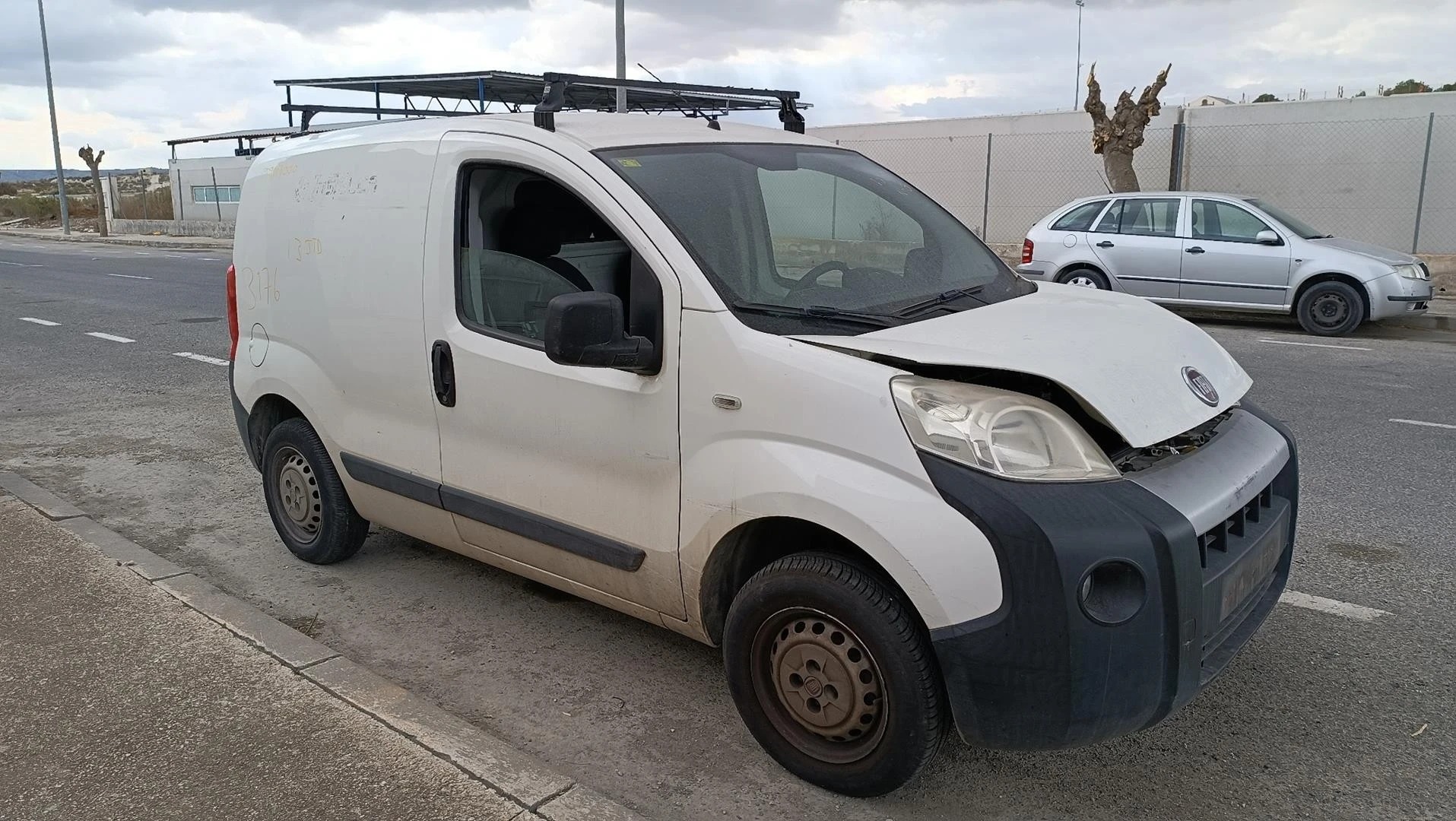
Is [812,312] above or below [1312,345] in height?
above

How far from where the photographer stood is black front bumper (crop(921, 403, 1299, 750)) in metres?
2.52

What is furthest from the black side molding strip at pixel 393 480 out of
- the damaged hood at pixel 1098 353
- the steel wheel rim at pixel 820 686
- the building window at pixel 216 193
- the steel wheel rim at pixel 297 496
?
the building window at pixel 216 193

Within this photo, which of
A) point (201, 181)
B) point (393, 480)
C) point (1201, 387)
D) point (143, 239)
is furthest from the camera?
point (201, 181)

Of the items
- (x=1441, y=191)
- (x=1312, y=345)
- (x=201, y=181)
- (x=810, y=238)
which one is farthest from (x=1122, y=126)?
(x=201, y=181)

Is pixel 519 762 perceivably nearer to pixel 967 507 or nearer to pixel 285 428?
pixel 967 507

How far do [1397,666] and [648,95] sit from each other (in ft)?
12.0

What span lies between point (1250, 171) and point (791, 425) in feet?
58.4

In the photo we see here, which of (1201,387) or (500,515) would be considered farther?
(500,515)

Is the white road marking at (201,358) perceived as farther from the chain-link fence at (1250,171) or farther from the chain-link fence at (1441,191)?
the chain-link fence at (1441,191)

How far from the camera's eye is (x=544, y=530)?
3.62 m

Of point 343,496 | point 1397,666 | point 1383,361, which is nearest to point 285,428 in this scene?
point 343,496

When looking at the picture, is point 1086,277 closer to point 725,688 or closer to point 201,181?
point 725,688

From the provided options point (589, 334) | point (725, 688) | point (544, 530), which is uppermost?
point (589, 334)

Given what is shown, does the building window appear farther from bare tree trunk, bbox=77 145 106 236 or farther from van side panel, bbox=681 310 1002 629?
van side panel, bbox=681 310 1002 629
